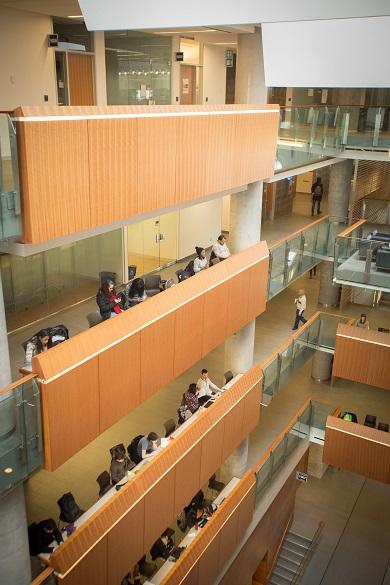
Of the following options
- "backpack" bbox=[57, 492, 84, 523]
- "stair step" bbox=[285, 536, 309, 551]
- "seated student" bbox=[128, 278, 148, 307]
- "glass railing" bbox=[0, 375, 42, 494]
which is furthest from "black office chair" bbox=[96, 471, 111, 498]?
"stair step" bbox=[285, 536, 309, 551]

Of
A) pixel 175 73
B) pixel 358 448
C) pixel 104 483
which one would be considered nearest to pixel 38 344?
pixel 104 483

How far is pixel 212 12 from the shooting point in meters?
8.46

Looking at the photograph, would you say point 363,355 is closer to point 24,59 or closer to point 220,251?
point 220,251

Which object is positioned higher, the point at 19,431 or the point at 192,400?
the point at 19,431

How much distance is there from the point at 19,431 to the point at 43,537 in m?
2.48

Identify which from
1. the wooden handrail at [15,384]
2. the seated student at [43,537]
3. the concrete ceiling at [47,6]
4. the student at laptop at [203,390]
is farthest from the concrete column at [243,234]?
the wooden handrail at [15,384]

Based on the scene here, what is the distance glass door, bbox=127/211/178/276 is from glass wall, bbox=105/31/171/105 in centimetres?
327

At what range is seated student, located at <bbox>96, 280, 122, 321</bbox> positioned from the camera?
8727mm

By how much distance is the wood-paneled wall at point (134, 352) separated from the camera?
7.28m

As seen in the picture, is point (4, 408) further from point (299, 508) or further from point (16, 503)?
point (299, 508)

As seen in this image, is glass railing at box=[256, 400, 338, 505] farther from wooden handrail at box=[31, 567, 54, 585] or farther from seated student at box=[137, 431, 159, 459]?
wooden handrail at box=[31, 567, 54, 585]

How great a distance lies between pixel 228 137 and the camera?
991 cm

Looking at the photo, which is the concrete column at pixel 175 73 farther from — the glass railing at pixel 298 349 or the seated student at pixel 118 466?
the seated student at pixel 118 466

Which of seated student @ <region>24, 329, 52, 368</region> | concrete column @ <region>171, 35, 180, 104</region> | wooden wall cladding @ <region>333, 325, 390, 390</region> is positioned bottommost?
wooden wall cladding @ <region>333, 325, 390, 390</region>
